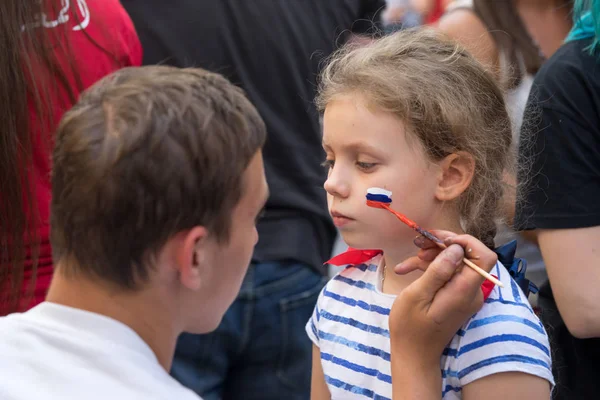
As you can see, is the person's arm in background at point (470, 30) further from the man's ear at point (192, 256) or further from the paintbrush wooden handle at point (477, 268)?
the man's ear at point (192, 256)

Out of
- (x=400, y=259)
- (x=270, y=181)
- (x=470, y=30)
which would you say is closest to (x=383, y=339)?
(x=400, y=259)

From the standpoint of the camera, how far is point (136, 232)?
1109 mm

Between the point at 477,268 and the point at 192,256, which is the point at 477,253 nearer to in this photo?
the point at 477,268

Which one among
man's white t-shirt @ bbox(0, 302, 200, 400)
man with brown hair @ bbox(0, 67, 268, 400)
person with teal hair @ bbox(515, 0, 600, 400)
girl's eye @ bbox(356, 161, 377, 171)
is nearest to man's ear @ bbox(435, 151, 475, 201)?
girl's eye @ bbox(356, 161, 377, 171)

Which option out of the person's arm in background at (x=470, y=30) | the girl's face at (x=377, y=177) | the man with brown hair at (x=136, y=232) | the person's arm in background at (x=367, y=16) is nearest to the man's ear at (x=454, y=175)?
the girl's face at (x=377, y=177)

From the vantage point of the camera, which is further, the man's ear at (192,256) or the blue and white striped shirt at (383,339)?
the blue and white striped shirt at (383,339)

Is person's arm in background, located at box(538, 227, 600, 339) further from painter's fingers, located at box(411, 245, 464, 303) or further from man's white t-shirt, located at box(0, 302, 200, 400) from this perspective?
man's white t-shirt, located at box(0, 302, 200, 400)

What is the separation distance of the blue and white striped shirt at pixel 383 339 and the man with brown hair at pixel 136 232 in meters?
0.42

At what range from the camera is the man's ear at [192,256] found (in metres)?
1.13

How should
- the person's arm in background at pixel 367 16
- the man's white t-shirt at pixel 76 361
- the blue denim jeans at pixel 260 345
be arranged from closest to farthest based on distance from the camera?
the man's white t-shirt at pixel 76 361 → the blue denim jeans at pixel 260 345 → the person's arm in background at pixel 367 16

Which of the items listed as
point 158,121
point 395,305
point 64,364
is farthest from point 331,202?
point 64,364

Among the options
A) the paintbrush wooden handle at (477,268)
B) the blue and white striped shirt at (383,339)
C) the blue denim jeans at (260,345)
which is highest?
the paintbrush wooden handle at (477,268)

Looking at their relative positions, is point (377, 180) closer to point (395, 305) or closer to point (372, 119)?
point (372, 119)

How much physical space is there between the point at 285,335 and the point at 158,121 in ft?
3.89
